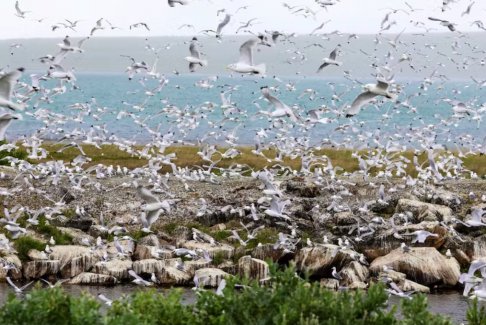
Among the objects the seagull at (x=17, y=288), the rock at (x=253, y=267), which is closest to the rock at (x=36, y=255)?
the seagull at (x=17, y=288)

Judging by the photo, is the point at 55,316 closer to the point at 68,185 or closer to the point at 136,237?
the point at 136,237

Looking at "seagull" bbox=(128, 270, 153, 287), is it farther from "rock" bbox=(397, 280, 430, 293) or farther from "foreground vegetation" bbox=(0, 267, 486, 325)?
"foreground vegetation" bbox=(0, 267, 486, 325)

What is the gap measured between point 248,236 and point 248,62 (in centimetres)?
792

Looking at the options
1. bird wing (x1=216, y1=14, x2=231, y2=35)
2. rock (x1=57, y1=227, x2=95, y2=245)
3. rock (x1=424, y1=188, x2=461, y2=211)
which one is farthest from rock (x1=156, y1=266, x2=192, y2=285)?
rock (x1=424, y1=188, x2=461, y2=211)

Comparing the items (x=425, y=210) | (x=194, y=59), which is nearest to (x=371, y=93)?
(x=194, y=59)

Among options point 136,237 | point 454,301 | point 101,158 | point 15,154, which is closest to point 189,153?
point 101,158

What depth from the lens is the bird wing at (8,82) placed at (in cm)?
2069

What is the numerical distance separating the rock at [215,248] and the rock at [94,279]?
3.14 meters

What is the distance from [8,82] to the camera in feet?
68.8

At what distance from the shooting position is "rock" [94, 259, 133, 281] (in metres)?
28.2

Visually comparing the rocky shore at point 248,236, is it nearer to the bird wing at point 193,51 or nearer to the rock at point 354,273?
A: the rock at point 354,273

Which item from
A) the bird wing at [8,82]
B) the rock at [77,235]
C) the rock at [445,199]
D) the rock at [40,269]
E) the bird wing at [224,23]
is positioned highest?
the bird wing at [224,23]

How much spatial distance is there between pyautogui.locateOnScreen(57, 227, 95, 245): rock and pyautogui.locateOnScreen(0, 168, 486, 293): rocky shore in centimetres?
4

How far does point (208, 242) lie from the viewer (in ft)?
100
